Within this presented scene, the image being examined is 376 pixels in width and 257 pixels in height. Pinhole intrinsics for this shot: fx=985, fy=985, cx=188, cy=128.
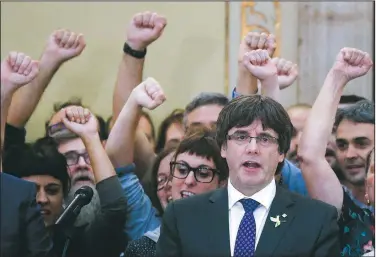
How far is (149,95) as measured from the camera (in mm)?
3320

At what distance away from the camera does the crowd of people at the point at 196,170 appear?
8.71 ft

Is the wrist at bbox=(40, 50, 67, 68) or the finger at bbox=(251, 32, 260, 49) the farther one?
the wrist at bbox=(40, 50, 67, 68)

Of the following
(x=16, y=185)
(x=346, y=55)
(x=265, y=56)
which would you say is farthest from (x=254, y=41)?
(x=16, y=185)

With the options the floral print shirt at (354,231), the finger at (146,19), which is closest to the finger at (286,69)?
the finger at (146,19)

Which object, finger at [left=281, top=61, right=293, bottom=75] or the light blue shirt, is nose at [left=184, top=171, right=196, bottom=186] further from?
finger at [left=281, top=61, right=293, bottom=75]

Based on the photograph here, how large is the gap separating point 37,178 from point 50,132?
434mm

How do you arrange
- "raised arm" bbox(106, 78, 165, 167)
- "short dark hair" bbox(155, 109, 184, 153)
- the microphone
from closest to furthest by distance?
the microphone → "raised arm" bbox(106, 78, 165, 167) → "short dark hair" bbox(155, 109, 184, 153)

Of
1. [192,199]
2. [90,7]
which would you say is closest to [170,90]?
[90,7]

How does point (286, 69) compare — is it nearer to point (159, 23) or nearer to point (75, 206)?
point (159, 23)

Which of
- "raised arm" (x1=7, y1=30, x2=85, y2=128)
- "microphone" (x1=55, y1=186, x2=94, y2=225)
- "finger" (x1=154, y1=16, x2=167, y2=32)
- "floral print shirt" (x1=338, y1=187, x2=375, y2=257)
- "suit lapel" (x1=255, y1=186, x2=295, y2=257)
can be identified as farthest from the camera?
"finger" (x1=154, y1=16, x2=167, y2=32)

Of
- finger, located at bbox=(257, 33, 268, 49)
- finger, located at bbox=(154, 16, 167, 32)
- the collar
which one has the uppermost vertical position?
finger, located at bbox=(154, 16, 167, 32)

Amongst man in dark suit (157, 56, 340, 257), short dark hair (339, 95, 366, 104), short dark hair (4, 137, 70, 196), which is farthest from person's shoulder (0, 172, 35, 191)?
short dark hair (339, 95, 366, 104)

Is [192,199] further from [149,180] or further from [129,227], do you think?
[149,180]

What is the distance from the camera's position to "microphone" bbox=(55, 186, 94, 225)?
284 centimetres
